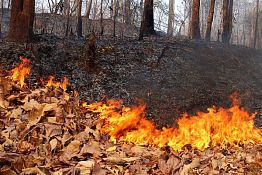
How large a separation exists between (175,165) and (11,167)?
284 centimetres

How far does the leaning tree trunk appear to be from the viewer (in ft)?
38.0

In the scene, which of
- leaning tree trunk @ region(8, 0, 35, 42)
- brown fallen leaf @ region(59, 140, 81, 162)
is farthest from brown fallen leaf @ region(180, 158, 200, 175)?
leaning tree trunk @ region(8, 0, 35, 42)

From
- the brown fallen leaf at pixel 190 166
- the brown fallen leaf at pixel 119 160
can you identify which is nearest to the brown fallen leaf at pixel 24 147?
the brown fallen leaf at pixel 119 160

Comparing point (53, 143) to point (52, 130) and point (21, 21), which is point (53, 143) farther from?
point (21, 21)

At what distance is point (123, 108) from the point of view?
8.00 metres

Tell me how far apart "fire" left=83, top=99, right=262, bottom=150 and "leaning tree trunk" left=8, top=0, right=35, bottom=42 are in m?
5.28

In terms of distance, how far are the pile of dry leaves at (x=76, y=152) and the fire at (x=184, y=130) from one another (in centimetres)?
23

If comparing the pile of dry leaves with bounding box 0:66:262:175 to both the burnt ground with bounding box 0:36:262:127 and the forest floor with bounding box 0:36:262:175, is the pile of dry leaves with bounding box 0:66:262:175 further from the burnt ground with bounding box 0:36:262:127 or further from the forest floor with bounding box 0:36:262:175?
the burnt ground with bounding box 0:36:262:127

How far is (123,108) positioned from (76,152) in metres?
2.33

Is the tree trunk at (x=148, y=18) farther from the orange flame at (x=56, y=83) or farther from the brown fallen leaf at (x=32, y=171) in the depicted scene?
the brown fallen leaf at (x=32, y=171)

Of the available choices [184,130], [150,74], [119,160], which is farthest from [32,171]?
[150,74]

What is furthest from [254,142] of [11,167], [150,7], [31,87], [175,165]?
[150,7]

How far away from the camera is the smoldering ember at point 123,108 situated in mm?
5809

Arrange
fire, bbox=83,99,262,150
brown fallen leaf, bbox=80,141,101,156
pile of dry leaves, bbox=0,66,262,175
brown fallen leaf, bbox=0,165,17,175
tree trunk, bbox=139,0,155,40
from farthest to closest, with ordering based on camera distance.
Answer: tree trunk, bbox=139,0,155,40 < fire, bbox=83,99,262,150 < brown fallen leaf, bbox=80,141,101,156 < pile of dry leaves, bbox=0,66,262,175 < brown fallen leaf, bbox=0,165,17,175
